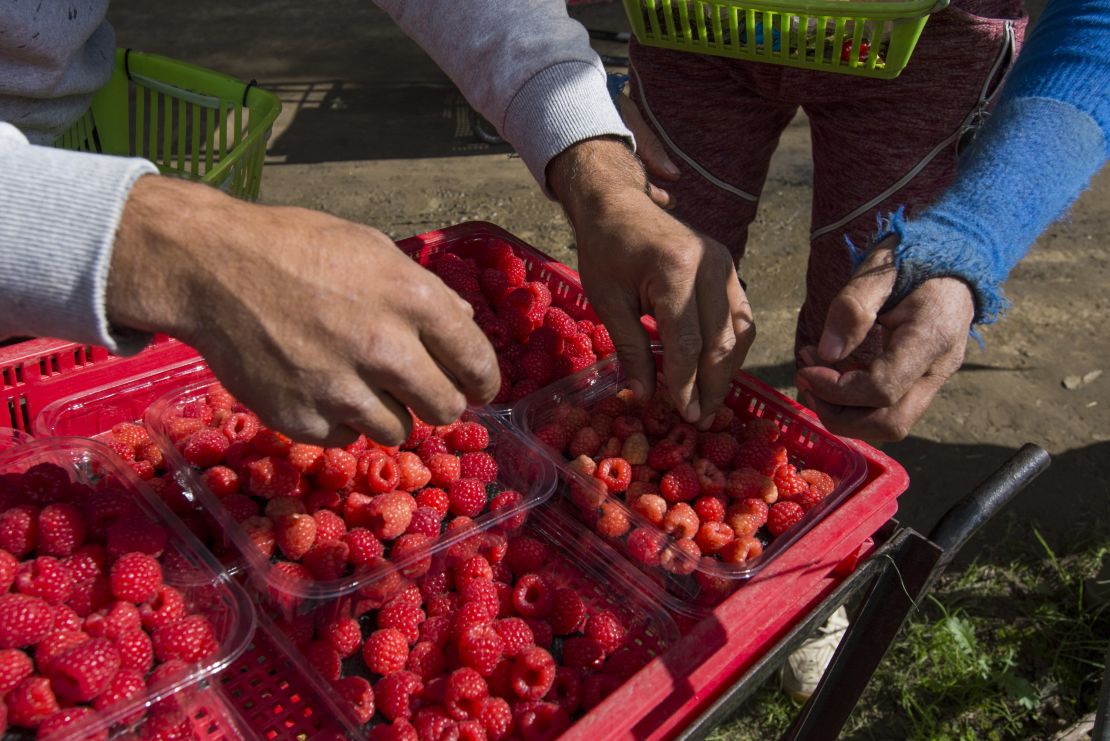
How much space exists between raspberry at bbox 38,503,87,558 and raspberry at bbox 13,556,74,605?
0.05 ft

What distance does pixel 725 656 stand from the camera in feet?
A: 3.74

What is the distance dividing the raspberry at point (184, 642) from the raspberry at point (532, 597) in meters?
0.39

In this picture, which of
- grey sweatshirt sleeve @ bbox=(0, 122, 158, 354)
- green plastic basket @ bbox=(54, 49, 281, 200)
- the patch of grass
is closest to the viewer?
grey sweatshirt sleeve @ bbox=(0, 122, 158, 354)

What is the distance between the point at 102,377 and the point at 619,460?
79cm

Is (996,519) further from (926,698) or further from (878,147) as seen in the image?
(878,147)

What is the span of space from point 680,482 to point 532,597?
28 centimetres

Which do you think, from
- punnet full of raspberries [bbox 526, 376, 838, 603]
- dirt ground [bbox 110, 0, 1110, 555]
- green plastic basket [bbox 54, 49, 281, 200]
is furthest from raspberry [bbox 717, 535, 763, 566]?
dirt ground [bbox 110, 0, 1110, 555]

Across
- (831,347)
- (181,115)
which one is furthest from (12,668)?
(181,115)

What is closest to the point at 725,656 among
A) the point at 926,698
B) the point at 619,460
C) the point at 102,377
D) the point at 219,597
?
the point at 619,460

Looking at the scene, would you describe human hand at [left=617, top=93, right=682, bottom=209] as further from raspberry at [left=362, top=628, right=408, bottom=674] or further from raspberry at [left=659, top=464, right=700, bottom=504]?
raspberry at [left=362, top=628, right=408, bottom=674]

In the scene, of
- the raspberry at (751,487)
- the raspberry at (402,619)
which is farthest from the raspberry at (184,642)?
the raspberry at (751,487)

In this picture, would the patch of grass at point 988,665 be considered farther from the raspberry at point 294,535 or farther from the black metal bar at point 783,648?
the raspberry at point 294,535

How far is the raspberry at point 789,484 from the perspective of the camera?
139 centimetres

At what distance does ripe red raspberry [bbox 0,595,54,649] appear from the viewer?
99 centimetres
